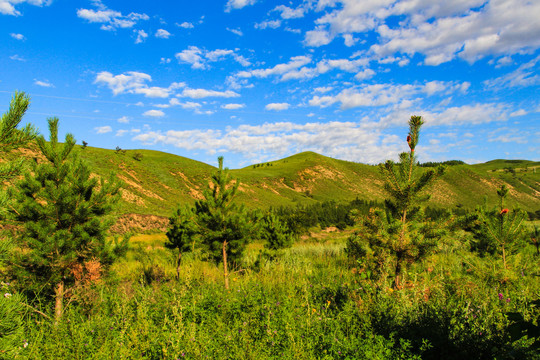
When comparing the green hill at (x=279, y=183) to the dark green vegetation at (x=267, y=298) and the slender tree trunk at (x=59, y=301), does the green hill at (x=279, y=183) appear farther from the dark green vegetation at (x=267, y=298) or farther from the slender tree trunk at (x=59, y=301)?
the dark green vegetation at (x=267, y=298)

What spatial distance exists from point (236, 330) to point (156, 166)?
69554 mm

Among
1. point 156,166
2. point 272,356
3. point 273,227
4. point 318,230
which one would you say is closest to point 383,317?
point 272,356

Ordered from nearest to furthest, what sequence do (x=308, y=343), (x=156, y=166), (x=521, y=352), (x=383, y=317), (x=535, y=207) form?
(x=521, y=352) → (x=308, y=343) → (x=383, y=317) → (x=156, y=166) → (x=535, y=207)

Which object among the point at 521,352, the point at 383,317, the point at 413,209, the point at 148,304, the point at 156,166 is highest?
the point at 156,166

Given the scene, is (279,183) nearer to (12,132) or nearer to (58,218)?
(58,218)

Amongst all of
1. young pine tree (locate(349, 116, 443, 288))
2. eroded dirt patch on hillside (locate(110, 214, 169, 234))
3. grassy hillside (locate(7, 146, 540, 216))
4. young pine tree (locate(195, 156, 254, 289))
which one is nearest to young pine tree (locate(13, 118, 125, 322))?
young pine tree (locate(195, 156, 254, 289))

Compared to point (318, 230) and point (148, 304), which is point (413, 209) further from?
point (318, 230)

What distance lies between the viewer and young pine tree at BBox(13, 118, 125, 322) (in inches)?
197

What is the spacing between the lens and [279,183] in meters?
86.9

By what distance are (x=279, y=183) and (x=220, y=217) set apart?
259 ft

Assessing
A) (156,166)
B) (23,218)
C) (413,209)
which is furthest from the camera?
(156,166)

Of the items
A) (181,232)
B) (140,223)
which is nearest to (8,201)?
(181,232)

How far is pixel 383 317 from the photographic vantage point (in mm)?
4270

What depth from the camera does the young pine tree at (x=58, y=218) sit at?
16.4ft
